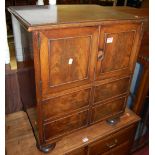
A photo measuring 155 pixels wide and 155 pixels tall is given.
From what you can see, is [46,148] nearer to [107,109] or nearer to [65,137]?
[65,137]

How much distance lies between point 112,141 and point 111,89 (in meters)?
0.46

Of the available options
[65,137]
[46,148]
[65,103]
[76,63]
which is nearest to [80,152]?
[65,137]

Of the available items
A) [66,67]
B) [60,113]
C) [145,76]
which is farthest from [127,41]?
[145,76]

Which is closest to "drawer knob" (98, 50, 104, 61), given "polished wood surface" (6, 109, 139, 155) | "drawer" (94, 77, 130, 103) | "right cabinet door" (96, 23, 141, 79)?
"right cabinet door" (96, 23, 141, 79)

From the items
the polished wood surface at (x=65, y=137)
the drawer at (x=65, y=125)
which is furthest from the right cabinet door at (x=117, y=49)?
the polished wood surface at (x=65, y=137)

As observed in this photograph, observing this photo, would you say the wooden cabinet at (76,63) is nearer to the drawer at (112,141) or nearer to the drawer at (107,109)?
the drawer at (107,109)

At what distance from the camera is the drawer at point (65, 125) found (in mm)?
974

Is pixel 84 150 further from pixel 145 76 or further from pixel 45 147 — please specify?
pixel 145 76

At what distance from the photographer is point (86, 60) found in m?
0.90

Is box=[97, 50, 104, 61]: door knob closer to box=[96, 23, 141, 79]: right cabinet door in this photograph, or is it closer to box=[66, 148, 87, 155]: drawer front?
box=[96, 23, 141, 79]: right cabinet door

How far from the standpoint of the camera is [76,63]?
88 cm

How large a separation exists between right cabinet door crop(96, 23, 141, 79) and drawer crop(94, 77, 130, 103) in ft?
0.19

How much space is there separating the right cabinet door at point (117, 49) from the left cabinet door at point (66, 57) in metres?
0.05
